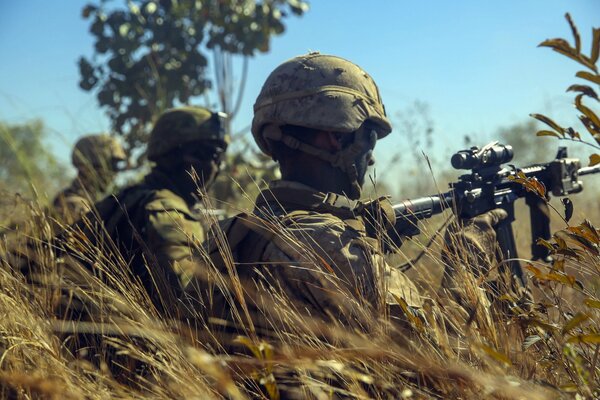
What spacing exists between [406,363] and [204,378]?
0.63m

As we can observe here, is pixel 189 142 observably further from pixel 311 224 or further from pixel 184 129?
pixel 311 224

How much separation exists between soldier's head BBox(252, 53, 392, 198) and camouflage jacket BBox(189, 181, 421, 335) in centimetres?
33

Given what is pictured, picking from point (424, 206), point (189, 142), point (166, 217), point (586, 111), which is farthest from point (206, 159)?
point (586, 111)

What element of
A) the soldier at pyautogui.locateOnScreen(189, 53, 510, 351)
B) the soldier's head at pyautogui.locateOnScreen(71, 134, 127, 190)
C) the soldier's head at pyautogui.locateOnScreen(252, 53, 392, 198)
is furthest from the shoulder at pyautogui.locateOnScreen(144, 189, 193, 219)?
the soldier's head at pyautogui.locateOnScreen(71, 134, 127, 190)

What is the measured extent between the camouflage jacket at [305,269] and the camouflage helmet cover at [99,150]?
524 centimetres

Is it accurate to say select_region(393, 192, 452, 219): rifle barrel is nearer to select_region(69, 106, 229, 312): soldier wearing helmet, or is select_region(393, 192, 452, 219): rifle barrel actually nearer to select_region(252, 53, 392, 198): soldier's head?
select_region(252, 53, 392, 198): soldier's head

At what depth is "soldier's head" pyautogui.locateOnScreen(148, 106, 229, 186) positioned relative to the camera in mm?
5266

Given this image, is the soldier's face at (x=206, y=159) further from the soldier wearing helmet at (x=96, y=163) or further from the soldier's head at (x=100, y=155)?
the soldier's head at (x=100, y=155)

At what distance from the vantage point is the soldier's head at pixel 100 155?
24.7 feet

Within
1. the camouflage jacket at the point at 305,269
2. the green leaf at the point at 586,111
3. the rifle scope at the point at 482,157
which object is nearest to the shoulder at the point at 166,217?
the camouflage jacket at the point at 305,269

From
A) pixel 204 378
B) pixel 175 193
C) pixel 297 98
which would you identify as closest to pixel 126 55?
pixel 175 193

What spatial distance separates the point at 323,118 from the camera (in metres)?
3.16

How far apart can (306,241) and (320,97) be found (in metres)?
0.88

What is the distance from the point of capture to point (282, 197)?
3053mm
